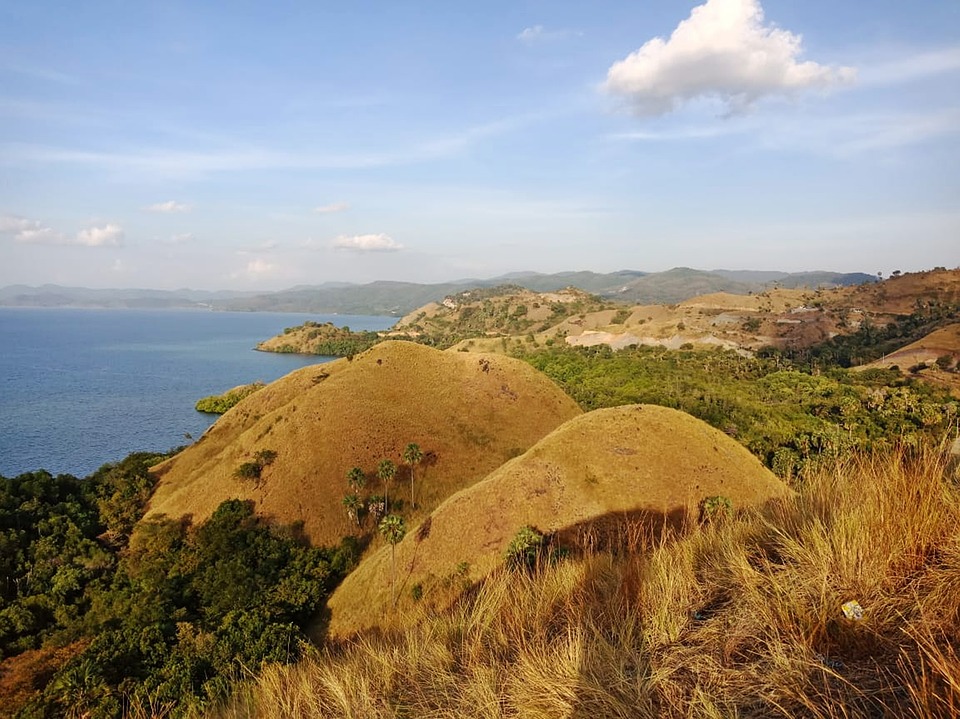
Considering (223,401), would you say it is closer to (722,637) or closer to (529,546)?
(529,546)

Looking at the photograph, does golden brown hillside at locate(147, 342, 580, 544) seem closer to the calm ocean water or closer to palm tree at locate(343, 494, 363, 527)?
palm tree at locate(343, 494, 363, 527)

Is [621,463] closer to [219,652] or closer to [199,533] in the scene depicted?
[219,652]

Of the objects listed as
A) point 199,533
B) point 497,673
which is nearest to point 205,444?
point 199,533

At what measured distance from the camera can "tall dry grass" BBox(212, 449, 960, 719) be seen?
359 cm

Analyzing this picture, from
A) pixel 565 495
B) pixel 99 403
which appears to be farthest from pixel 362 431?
pixel 99 403

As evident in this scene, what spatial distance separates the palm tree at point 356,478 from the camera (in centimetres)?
5222

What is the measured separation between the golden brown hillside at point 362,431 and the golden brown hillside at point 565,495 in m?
10.9

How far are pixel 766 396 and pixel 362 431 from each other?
237ft

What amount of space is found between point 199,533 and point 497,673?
52898 millimetres

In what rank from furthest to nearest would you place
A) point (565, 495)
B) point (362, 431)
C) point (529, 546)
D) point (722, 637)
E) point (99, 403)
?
point (99, 403)
point (362, 431)
point (565, 495)
point (529, 546)
point (722, 637)

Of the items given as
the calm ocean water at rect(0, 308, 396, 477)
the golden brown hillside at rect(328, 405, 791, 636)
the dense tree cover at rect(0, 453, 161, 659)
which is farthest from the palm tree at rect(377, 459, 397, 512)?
the calm ocean water at rect(0, 308, 396, 477)

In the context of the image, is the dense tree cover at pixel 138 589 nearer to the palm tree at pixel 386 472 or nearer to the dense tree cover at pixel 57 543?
the dense tree cover at pixel 57 543

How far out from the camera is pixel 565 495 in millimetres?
43188

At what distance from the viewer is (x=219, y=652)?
1224 inches
